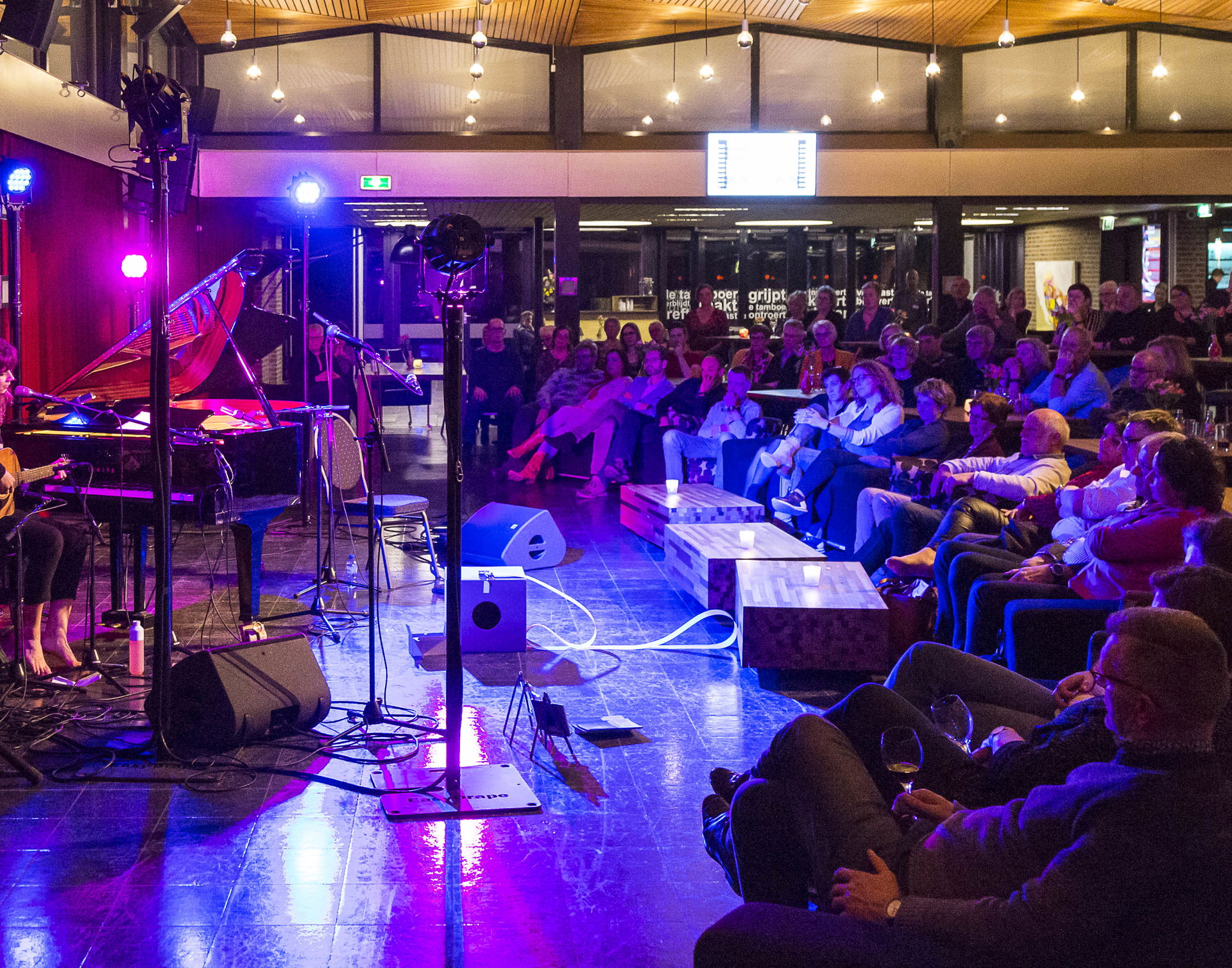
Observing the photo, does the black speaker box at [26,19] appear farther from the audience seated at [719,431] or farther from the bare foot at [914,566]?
the audience seated at [719,431]

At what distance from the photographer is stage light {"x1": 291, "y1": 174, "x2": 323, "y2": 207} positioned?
320 inches

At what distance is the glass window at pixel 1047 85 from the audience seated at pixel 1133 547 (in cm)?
969

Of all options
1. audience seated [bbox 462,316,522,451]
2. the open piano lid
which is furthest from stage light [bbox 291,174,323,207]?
audience seated [bbox 462,316,522,451]

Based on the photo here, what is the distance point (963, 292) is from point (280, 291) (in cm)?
764

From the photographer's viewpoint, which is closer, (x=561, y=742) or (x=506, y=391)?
(x=561, y=742)

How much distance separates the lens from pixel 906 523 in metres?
5.78

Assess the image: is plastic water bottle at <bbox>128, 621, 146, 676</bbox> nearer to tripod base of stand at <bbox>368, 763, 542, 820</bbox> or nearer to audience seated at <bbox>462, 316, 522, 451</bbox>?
tripod base of stand at <bbox>368, 763, 542, 820</bbox>

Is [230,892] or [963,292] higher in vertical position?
[963,292]

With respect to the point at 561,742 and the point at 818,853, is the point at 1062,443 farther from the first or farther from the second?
the point at 818,853

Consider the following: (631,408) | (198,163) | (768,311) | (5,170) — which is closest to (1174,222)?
(768,311)

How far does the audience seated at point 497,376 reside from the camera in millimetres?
11977

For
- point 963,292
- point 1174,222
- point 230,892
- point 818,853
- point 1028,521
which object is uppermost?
point 1174,222

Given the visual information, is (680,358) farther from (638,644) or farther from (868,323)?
(638,644)

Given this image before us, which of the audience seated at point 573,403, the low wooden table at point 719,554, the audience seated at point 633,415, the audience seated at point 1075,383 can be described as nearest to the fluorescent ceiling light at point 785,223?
the audience seated at point 573,403
